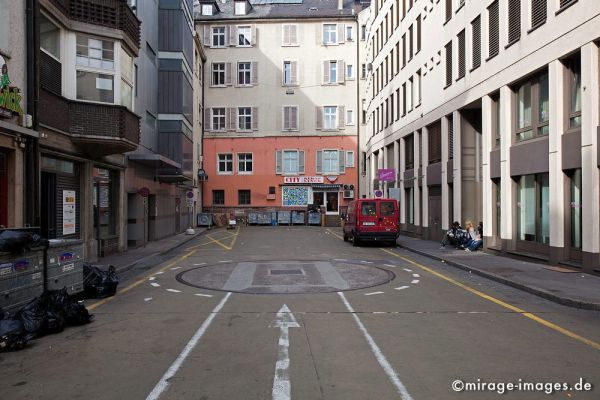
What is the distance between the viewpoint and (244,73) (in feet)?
166

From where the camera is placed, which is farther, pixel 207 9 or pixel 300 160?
pixel 207 9

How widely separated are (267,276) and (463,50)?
14.9m

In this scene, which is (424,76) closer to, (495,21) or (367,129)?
(495,21)

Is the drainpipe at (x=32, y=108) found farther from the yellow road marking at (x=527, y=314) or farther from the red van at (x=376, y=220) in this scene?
the red van at (x=376, y=220)

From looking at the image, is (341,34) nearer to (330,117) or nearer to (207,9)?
(330,117)

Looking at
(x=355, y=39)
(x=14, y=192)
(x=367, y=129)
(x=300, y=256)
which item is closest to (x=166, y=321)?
(x=14, y=192)

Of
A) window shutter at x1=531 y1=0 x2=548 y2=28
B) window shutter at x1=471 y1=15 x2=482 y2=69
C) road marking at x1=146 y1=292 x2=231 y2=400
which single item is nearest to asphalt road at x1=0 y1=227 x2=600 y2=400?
road marking at x1=146 y1=292 x2=231 y2=400

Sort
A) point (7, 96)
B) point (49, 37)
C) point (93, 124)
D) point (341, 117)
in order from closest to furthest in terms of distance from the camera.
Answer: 1. point (7, 96)
2. point (49, 37)
3. point (93, 124)
4. point (341, 117)

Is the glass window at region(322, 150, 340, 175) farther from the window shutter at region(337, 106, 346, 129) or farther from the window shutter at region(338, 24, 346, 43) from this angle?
the window shutter at region(338, 24, 346, 43)

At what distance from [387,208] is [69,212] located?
45.2 ft

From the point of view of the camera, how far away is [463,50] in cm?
2278

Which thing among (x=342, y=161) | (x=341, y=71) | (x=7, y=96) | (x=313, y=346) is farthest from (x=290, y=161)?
(x=313, y=346)

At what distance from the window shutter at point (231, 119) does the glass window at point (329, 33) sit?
1118 cm

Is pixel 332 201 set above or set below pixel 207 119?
below
